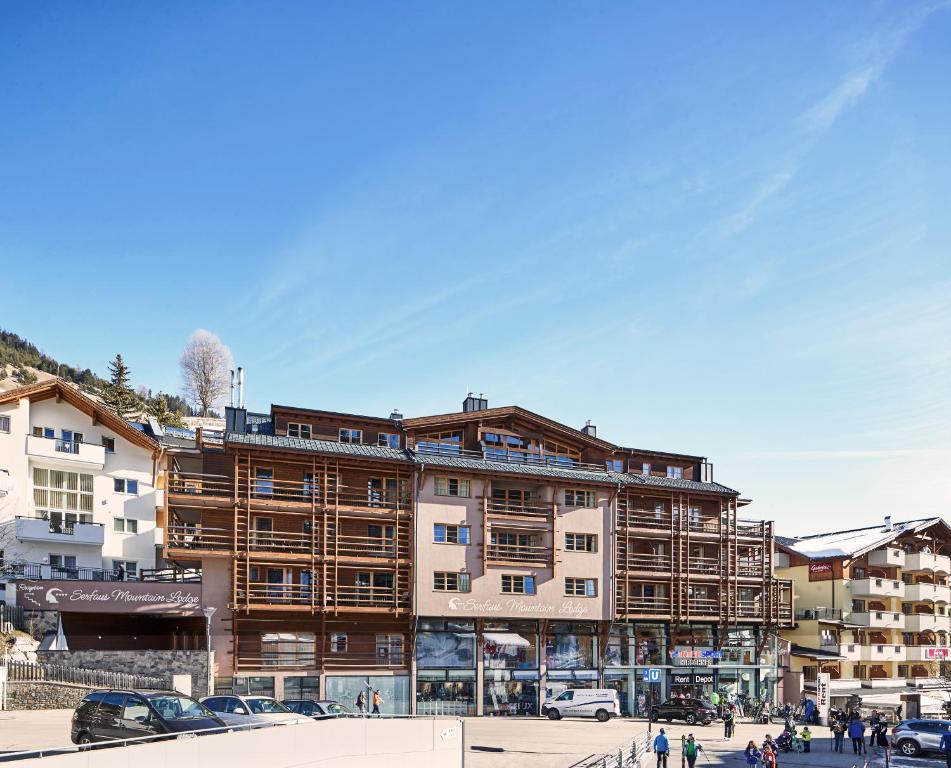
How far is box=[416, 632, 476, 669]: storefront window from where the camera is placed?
61.3 meters

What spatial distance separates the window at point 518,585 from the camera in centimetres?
6388

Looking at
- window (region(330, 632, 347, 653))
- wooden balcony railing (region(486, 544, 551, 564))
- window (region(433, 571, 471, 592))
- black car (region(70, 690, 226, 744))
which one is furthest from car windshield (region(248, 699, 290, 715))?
wooden balcony railing (region(486, 544, 551, 564))

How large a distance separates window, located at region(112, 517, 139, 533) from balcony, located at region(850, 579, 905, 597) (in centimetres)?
5839

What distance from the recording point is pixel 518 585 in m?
64.4

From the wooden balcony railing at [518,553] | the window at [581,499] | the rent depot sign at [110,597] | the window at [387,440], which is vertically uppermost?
the window at [387,440]

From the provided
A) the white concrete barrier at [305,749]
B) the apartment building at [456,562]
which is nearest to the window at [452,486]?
the apartment building at [456,562]

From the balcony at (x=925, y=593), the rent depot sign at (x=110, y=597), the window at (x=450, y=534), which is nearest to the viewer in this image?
the rent depot sign at (x=110, y=597)

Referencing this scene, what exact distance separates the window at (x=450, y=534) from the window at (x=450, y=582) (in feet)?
6.46

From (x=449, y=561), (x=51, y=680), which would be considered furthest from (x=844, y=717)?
(x=51, y=680)

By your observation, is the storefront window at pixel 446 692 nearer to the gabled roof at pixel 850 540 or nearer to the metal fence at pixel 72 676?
the metal fence at pixel 72 676

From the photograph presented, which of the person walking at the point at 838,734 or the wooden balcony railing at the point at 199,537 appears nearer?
the person walking at the point at 838,734

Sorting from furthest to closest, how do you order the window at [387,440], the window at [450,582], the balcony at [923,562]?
the balcony at [923,562] < the window at [387,440] < the window at [450,582]

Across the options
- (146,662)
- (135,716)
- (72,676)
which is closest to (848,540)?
(146,662)

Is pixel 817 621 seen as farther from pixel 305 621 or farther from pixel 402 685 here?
pixel 305 621
